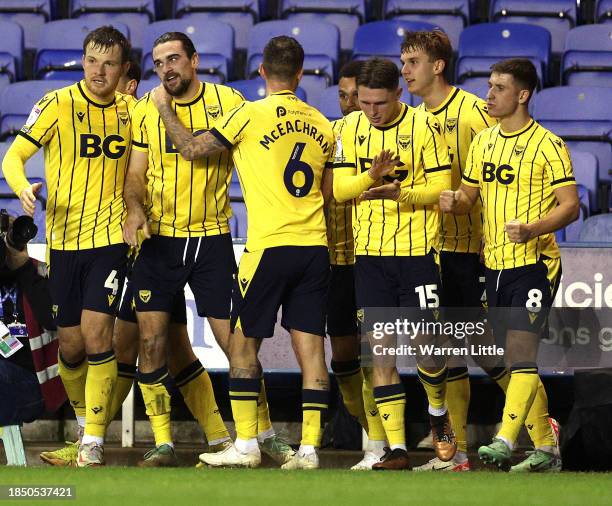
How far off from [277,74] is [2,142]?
4234 millimetres

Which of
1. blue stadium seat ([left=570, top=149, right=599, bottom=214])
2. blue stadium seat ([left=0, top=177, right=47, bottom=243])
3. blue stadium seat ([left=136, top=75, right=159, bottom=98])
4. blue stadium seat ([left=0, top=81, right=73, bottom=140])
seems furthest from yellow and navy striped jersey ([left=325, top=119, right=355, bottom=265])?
blue stadium seat ([left=0, top=81, right=73, bottom=140])

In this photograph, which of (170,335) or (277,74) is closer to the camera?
(277,74)

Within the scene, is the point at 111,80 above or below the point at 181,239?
above

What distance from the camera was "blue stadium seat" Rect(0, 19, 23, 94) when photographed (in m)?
11.3

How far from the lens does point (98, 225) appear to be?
22.3ft

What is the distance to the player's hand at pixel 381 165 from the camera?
20.9 feet

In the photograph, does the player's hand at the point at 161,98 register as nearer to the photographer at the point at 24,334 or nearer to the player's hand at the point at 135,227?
the player's hand at the point at 135,227

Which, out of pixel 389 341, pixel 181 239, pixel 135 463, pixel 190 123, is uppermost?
pixel 190 123

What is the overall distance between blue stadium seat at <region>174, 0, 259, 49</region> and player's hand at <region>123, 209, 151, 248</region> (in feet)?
18.0

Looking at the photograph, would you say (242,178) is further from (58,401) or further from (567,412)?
(567,412)

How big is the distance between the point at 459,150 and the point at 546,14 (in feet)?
16.0

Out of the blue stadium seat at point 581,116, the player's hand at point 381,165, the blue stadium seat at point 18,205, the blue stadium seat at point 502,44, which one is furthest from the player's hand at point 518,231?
the blue stadium seat at point 502,44

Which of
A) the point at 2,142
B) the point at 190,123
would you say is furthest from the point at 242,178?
the point at 2,142

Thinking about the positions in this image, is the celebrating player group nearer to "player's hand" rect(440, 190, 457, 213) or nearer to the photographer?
"player's hand" rect(440, 190, 457, 213)
